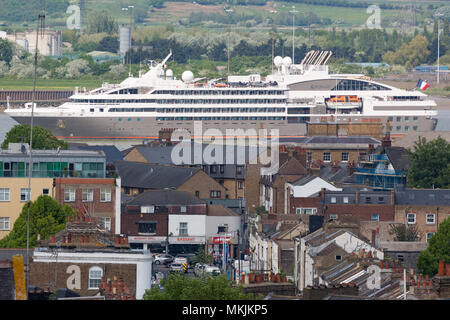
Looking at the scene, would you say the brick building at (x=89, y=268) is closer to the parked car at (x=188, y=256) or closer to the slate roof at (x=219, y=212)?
the parked car at (x=188, y=256)

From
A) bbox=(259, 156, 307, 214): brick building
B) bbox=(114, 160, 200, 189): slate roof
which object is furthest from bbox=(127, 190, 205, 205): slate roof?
bbox=(114, 160, 200, 189): slate roof

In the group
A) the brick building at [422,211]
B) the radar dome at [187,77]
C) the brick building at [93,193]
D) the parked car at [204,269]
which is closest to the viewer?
the parked car at [204,269]

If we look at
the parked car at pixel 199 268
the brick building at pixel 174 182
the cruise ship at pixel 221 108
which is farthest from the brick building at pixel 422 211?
the cruise ship at pixel 221 108

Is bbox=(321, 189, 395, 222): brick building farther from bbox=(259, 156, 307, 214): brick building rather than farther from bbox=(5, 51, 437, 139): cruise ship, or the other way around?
bbox=(5, 51, 437, 139): cruise ship

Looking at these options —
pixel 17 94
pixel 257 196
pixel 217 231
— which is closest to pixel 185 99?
pixel 17 94

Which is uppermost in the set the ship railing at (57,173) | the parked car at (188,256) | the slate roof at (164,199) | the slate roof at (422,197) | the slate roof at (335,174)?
the ship railing at (57,173)

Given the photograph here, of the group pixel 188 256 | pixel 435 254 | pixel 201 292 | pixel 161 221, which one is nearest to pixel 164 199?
pixel 161 221

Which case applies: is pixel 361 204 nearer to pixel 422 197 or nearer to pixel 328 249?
pixel 422 197

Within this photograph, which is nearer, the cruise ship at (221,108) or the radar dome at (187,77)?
the cruise ship at (221,108)
